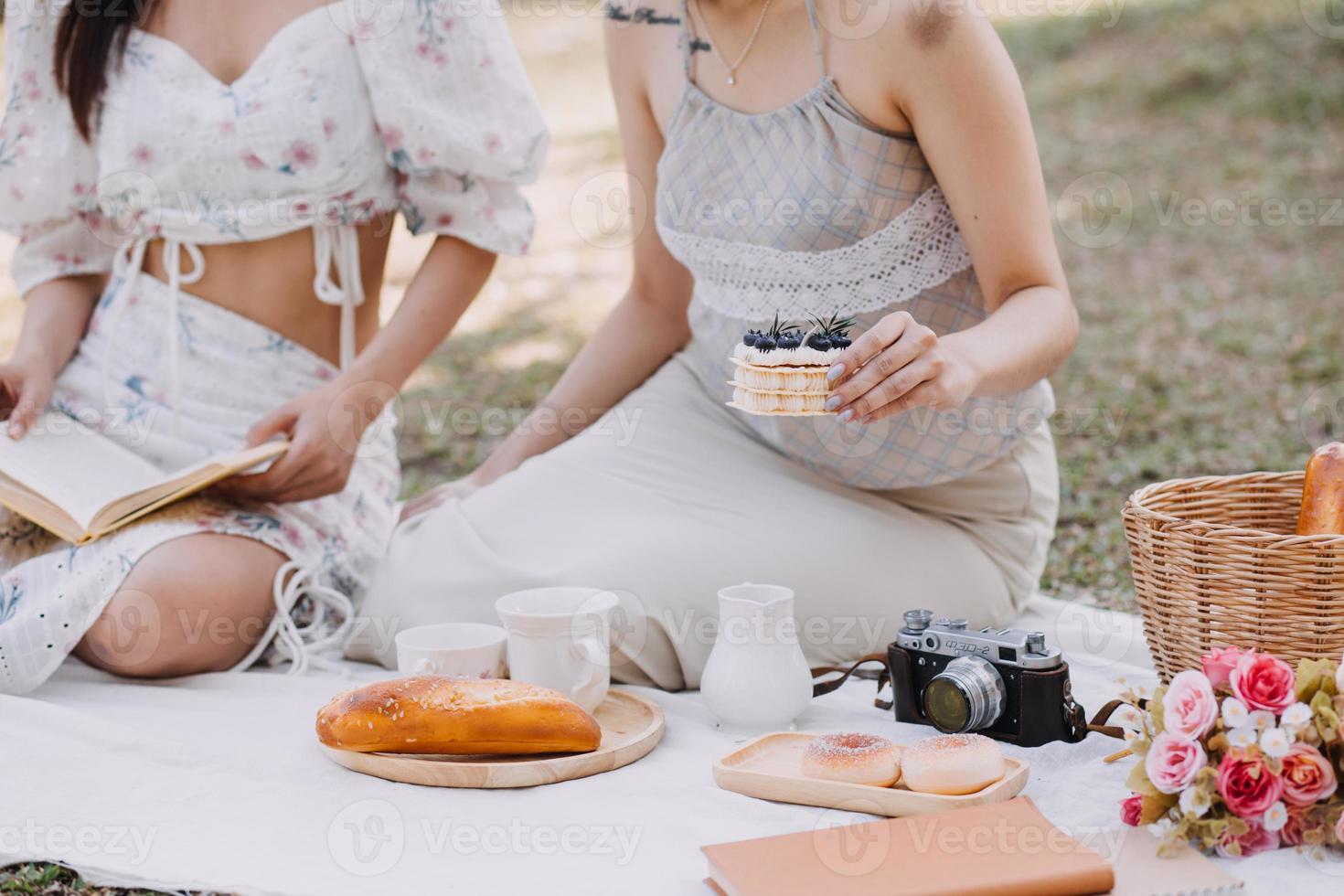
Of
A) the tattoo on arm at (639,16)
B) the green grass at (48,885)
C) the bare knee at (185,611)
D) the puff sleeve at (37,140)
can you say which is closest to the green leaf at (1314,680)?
the green grass at (48,885)

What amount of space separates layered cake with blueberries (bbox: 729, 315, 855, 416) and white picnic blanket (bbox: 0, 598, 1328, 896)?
1.65 feet

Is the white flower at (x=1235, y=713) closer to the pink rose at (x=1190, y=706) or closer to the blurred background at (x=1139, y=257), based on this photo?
the pink rose at (x=1190, y=706)

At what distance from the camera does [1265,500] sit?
2.17m

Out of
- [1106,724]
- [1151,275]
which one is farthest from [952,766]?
[1151,275]

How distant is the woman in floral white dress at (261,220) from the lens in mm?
2492

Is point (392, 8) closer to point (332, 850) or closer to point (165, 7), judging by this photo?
point (165, 7)

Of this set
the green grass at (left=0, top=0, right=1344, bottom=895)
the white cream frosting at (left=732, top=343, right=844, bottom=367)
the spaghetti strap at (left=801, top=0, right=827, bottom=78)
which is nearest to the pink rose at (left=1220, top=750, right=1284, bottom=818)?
the white cream frosting at (left=732, top=343, right=844, bottom=367)

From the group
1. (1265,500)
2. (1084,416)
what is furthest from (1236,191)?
(1265,500)

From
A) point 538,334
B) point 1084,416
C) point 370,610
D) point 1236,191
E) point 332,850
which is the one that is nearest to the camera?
point 332,850

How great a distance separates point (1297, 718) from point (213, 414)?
1897 mm

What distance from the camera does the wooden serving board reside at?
1.71 metres

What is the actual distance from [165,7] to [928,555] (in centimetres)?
173

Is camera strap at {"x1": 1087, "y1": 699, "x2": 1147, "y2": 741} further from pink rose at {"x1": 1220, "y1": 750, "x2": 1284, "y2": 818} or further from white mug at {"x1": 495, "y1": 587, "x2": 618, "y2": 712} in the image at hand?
white mug at {"x1": 495, "y1": 587, "x2": 618, "y2": 712}

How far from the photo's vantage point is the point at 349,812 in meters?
1.82
